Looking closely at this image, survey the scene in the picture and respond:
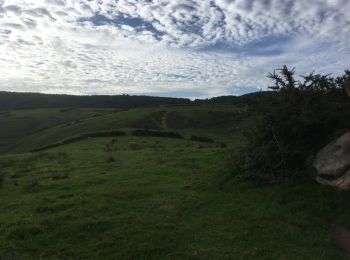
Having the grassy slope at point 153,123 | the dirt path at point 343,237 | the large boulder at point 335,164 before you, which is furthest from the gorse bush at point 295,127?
the grassy slope at point 153,123

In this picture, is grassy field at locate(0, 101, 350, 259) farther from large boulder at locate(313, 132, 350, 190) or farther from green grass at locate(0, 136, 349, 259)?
large boulder at locate(313, 132, 350, 190)

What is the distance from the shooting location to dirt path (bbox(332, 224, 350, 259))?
12.2 meters

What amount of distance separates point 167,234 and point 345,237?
5.01m

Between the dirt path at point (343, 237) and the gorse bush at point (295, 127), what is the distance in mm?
4507

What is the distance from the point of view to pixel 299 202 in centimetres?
1555

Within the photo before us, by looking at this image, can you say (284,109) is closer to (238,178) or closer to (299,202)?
(238,178)

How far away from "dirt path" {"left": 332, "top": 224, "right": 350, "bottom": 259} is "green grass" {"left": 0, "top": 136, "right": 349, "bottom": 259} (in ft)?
0.73

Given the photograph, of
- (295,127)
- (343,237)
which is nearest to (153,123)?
(295,127)

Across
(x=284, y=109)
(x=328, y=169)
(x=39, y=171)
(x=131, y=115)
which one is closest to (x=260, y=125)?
(x=284, y=109)

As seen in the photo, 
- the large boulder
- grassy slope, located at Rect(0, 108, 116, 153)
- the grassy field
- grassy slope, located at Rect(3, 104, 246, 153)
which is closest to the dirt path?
the grassy field

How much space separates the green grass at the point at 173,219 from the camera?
40.4 ft

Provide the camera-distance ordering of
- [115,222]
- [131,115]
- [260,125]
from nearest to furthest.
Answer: [115,222]
[260,125]
[131,115]

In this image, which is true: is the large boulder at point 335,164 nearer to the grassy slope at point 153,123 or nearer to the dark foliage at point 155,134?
the dark foliage at point 155,134

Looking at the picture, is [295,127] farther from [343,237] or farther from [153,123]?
[153,123]
